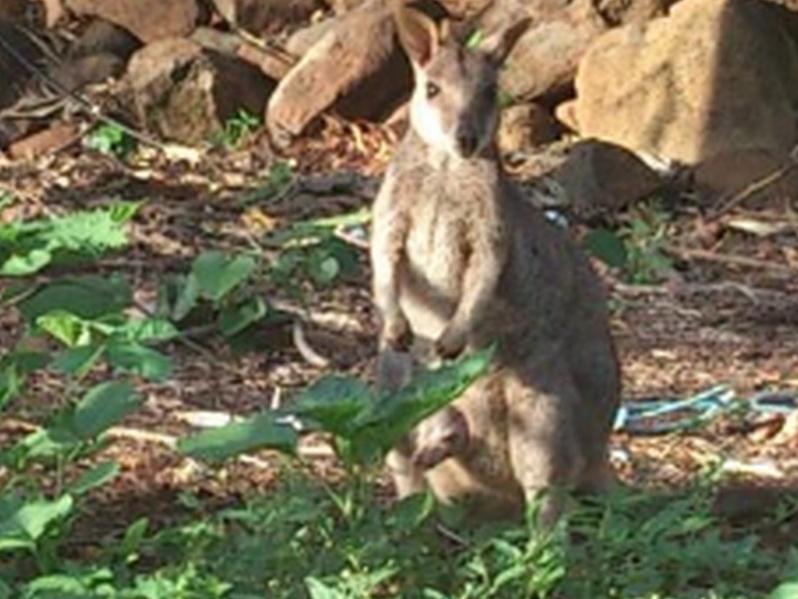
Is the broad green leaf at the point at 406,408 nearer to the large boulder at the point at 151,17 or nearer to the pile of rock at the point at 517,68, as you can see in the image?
the pile of rock at the point at 517,68

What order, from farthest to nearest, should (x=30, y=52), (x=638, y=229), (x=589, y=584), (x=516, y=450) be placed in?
(x=30, y=52)
(x=638, y=229)
(x=516, y=450)
(x=589, y=584)

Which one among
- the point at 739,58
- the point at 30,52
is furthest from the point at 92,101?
the point at 739,58

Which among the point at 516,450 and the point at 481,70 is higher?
the point at 481,70

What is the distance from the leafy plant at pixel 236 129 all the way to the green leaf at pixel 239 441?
208 inches

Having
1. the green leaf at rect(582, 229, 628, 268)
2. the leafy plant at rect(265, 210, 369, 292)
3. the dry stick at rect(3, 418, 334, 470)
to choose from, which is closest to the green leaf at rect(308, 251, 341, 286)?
the leafy plant at rect(265, 210, 369, 292)

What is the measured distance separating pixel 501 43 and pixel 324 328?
6.04ft

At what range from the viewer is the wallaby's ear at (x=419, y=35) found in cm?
527

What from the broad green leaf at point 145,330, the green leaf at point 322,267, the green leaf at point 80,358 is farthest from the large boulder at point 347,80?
the green leaf at point 80,358

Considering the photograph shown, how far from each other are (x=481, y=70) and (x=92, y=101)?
4.80 meters

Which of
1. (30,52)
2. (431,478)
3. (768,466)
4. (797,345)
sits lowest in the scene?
(30,52)

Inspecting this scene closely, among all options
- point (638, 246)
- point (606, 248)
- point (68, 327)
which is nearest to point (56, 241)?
point (68, 327)

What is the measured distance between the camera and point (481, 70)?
17.4 ft

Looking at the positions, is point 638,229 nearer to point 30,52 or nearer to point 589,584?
point 30,52

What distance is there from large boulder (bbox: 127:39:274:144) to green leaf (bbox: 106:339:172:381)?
517 centimetres
